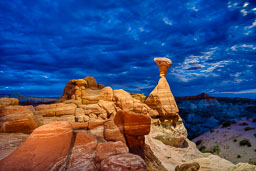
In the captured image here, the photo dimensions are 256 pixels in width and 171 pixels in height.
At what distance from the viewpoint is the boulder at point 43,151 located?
11.3ft

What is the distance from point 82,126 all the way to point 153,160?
450cm

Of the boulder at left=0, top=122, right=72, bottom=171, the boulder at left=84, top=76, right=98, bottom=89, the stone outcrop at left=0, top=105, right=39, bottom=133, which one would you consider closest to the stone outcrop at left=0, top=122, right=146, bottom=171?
the boulder at left=0, top=122, right=72, bottom=171

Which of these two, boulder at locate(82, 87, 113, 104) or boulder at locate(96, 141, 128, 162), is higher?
boulder at locate(82, 87, 113, 104)

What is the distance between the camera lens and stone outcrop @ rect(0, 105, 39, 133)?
6212 mm

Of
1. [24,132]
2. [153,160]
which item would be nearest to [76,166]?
[24,132]

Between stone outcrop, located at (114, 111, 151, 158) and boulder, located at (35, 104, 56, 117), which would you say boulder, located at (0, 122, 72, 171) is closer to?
stone outcrop, located at (114, 111, 151, 158)

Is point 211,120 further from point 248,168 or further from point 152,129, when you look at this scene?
point 248,168

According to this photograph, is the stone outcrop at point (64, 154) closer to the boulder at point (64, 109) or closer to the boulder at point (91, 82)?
the boulder at point (64, 109)

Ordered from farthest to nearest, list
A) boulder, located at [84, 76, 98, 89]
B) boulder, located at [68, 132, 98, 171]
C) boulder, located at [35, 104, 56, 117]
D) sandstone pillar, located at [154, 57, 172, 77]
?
sandstone pillar, located at [154, 57, 172, 77] → boulder, located at [84, 76, 98, 89] → boulder, located at [35, 104, 56, 117] → boulder, located at [68, 132, 98, 171]

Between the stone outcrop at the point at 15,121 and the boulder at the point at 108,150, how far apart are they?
13.4ft

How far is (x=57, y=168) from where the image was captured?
12.1 ft

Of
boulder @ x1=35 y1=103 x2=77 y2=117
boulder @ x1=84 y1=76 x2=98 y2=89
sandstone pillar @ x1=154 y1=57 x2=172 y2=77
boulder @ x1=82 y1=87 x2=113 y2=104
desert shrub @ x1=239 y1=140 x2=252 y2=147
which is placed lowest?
desert shrub @ x1=239 y1=140 x2=252 y2=147

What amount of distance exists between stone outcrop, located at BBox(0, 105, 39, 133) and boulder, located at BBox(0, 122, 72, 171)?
10.0ft

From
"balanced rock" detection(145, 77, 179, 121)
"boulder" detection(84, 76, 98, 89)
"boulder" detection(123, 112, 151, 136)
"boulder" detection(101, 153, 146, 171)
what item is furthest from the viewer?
"balanced rock" detection(145, 77, 179, 121)
